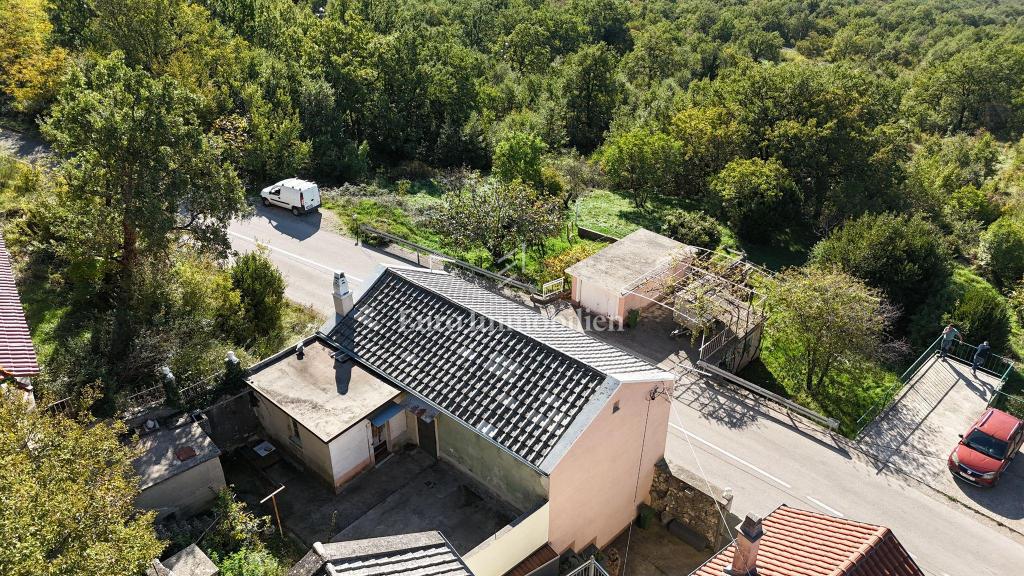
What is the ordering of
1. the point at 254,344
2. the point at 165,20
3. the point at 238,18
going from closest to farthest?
the point at 254,344 < the point at 165,20 < the point at 238,18

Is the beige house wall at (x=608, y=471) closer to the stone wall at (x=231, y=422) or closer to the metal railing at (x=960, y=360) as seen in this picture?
the stone wall at (x=231, y=422)

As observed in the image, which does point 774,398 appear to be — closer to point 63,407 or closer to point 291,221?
point 63,407

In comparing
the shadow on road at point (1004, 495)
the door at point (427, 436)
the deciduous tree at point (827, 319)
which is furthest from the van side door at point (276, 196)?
the shadow on road at point (1004, 495)

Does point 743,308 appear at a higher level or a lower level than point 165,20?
lower

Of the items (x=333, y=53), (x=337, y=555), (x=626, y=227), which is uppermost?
(x=333, y=53)

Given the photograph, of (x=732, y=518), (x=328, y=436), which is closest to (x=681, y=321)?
(x=732, y=518)

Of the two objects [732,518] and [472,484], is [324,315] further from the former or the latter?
[732,518]

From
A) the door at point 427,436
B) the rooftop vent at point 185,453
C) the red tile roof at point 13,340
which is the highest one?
the red tile roof at point 13,340
